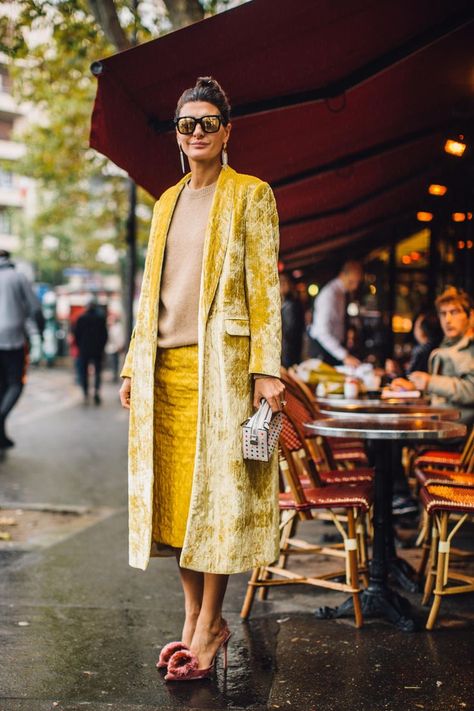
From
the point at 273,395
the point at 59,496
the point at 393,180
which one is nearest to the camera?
the point at 273,395

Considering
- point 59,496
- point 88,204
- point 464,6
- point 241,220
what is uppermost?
point 88,204

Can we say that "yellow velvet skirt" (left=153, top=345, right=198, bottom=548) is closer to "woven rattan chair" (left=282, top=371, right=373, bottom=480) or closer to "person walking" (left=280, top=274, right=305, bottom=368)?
"woven rattan chair" (left=282, top=371, right=373, bottom=480)

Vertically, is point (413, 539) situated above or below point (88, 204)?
below

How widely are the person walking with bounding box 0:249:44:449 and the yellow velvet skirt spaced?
24.6 feet

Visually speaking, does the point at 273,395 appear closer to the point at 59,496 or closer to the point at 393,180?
the point at 59,496

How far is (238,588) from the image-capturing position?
225 inches

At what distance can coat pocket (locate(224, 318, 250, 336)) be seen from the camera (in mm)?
3875

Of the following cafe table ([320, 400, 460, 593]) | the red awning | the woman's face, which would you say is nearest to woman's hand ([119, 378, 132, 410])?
the woman's face

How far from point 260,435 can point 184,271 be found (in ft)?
2.42

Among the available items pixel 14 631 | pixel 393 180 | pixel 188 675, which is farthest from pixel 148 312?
pixel 393 180

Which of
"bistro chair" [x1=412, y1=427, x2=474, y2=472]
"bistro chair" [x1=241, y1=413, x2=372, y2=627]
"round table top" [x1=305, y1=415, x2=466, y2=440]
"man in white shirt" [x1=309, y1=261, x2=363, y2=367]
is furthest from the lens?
"man in white shirt" [x1=309, y1=261, x2=363, y2=367]

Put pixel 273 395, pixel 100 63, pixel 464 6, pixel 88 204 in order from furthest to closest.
→ pixel 88 204
pixel 464 6
pixel 100 63
pixel 273 395

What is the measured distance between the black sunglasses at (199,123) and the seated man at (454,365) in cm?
276

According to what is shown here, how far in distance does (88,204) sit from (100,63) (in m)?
27.7
